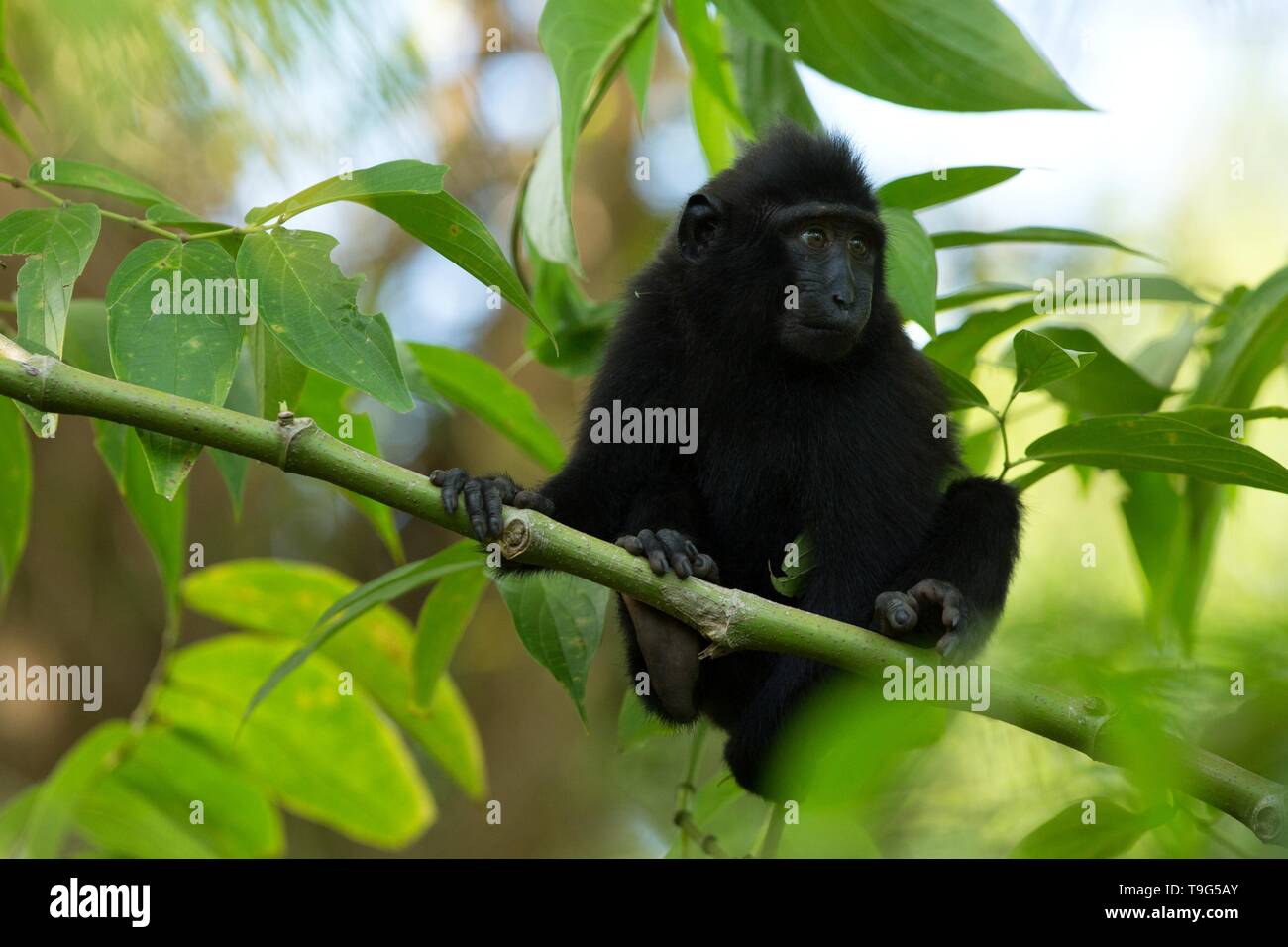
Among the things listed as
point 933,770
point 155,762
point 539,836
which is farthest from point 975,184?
point 539,836

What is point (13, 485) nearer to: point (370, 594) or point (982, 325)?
point (370, 594)

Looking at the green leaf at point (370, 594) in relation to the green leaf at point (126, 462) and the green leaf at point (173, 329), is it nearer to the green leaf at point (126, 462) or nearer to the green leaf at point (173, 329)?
the green leaf at point (126, 462)

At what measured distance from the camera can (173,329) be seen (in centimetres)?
262

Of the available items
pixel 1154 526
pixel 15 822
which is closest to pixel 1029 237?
pixel 1154 526

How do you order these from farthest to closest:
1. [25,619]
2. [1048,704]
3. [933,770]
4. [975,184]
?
1. [25,619]
2. [975,184]
3. [1048,704]
4. [933,770]

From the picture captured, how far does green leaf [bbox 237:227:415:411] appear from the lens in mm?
2594

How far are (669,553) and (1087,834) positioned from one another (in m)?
1.45

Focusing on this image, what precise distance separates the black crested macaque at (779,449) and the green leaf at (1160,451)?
2.13 feet

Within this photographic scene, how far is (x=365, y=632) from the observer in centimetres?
470

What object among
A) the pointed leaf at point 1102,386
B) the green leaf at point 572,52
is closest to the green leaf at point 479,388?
the green leaf at point 572,52

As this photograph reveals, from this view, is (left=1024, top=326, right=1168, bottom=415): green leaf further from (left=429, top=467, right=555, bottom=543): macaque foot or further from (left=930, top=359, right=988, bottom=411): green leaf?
(left=429, top=467, right=555, bottom=543): macaque foot

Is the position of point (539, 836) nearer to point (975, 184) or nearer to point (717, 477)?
point (717, 477)

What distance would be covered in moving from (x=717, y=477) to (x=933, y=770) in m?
2.81

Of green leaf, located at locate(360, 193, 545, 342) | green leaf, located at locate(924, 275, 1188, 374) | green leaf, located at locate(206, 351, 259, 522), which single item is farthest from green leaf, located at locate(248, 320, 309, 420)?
green leaf, located at locate(924, 275, 1188, 374)
